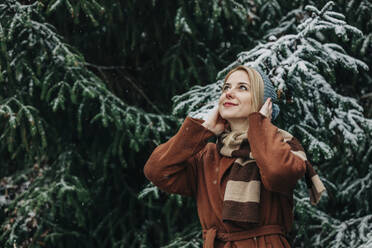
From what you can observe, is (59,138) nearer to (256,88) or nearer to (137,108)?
(137,108)

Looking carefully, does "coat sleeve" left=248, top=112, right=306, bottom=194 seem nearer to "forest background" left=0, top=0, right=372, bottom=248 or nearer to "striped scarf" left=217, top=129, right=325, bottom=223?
"striped scarf" left=217, top=129, right=325, bottom=223

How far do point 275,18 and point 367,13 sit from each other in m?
0.86

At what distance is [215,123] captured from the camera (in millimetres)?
2441

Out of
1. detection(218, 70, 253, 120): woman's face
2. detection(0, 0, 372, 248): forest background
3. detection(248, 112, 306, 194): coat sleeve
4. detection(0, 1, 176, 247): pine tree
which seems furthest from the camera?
detection(0, 1, 176, 247): pine tree

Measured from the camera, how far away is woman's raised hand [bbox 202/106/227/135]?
2424 millimetres

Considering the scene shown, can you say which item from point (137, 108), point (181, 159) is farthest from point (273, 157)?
point (137, 108)

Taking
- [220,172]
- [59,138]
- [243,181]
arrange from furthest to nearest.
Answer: [59,138]
[220,172]
[243,181]

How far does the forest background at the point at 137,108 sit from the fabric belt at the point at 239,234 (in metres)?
1.26

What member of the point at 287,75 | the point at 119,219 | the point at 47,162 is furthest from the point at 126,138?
the point at 287,75

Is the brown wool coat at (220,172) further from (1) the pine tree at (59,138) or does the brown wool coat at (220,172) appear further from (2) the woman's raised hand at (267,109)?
(1) the pine tree at (59,138)

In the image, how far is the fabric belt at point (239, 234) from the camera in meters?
2.23

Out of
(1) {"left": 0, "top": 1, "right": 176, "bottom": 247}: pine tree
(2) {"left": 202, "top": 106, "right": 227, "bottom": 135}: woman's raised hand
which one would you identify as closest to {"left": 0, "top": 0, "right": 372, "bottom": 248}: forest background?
(1) {"left": 0, "top": 1, "right": 176, "bottom": 247}: pine tree

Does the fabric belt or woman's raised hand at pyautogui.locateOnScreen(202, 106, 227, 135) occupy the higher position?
woman's raised hand at pyautogui.locateOnScreen(202, 106, 227, 135)

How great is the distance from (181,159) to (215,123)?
0.25 metres
